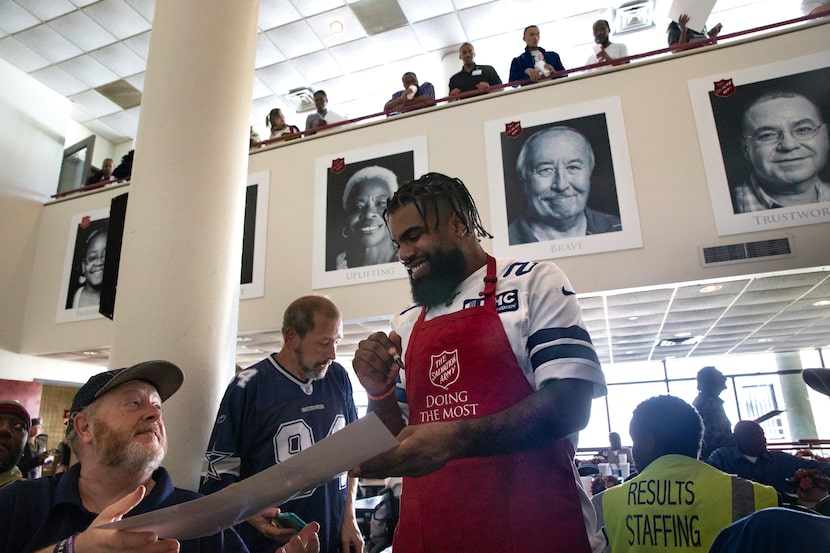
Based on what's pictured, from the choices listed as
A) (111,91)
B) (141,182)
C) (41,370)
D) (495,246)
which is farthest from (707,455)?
(111,91)

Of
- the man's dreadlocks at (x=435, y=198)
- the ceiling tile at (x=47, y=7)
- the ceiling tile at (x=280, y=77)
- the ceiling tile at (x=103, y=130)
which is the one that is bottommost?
the man's dreadlocks at (x=435, y=198)

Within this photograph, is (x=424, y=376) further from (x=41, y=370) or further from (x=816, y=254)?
(x=41, y=370)

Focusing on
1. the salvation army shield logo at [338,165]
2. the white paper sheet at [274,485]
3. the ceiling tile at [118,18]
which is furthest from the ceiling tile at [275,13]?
the white paper sheet at [274,485]

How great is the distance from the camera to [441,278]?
1309 millimetres

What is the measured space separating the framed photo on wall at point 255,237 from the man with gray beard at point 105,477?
197 inches

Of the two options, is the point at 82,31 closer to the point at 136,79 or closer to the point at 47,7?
the point at 47,7

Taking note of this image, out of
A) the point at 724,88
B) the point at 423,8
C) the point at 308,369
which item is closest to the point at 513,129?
the point at 724,88

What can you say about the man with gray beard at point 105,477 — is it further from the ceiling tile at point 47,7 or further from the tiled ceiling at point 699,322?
the ceiling tile at point 47,7

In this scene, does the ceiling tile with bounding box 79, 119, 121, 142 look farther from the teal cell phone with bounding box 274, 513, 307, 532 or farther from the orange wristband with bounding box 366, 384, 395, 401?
the orange wristband with bounding box 366, 384, 395, 401

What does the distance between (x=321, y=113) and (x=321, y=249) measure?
2.38m

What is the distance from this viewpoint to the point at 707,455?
3.94 meters

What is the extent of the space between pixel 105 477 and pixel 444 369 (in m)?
1.09

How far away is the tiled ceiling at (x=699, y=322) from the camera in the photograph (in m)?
6.33

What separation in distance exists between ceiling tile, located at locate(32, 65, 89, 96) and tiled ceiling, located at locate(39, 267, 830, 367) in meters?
4.92
